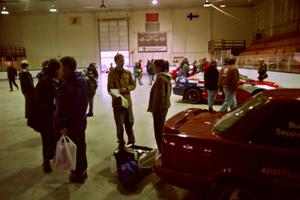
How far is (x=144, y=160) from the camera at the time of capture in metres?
3.95

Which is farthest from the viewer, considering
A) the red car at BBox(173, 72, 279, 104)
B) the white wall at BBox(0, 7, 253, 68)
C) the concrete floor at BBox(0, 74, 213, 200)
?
the white wall at BBox(0, 7, 253, 68)

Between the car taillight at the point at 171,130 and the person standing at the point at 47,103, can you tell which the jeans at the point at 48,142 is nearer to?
the person standing at the point at 47,103

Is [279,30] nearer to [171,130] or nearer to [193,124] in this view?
[193,124]

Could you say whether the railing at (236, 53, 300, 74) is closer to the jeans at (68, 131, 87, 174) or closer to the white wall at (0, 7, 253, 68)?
the jeans at (68, 131, 87, 174)

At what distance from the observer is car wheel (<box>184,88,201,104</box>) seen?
402 inches

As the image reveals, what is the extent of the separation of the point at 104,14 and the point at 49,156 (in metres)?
25.9

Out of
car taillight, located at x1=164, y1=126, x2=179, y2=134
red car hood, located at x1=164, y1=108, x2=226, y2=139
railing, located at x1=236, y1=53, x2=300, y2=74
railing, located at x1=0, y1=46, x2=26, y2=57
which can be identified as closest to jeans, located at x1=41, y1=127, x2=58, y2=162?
red car hood, located at x1=164, y1=108, x2=226, y2=139

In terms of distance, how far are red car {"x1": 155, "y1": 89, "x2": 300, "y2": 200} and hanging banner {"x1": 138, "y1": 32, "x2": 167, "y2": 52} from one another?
2574 cm

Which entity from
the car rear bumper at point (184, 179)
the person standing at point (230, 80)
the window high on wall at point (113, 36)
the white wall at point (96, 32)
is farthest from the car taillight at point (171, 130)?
the window high on wall at point (113, 36)

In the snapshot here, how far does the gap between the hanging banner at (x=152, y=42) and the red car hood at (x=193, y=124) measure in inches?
973

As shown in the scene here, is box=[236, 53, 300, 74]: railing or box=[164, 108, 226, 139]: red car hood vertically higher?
box=[236, 53, 300, 74]: railing

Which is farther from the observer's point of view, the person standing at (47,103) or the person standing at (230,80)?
the person standing at (230,80)

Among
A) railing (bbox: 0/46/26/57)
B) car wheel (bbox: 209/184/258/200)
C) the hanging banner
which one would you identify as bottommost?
car wheel (bbox: 209/184/258/200)

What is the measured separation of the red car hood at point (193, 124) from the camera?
9.62 feet
